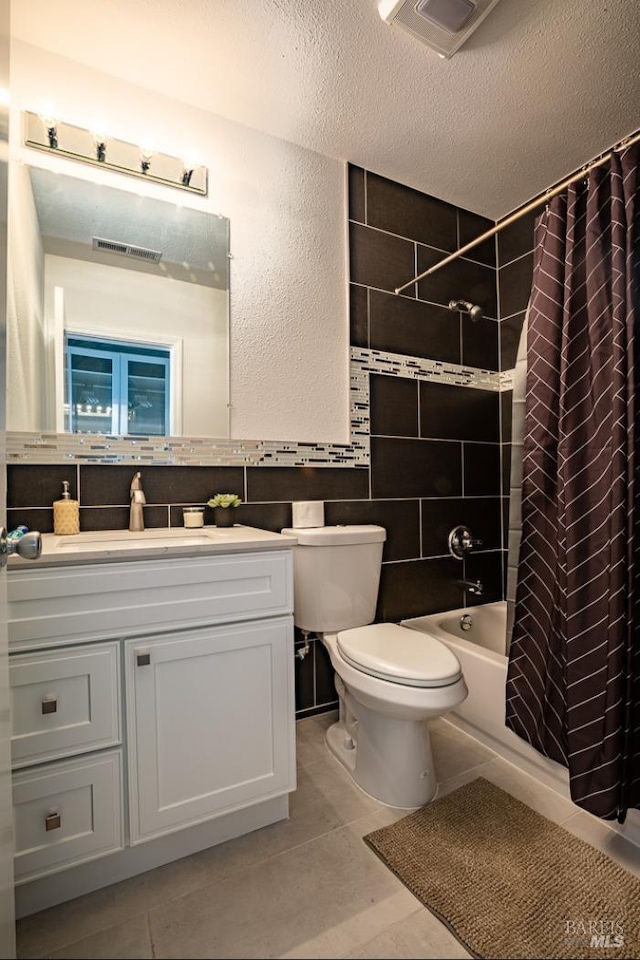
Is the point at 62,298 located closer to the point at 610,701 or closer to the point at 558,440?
the point at 558,440

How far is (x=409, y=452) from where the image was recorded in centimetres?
217

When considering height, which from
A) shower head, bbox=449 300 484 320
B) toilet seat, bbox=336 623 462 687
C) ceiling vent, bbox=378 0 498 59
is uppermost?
ceiling vent, bbox=378 0 498 59

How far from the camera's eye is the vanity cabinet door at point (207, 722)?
1107mm

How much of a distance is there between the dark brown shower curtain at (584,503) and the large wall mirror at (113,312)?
45.4 inches

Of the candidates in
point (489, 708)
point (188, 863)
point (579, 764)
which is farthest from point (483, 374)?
point (188, 863)

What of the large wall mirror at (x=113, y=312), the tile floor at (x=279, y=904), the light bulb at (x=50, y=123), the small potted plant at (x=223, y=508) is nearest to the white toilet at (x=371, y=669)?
the tile floor at (x=279, y=904)

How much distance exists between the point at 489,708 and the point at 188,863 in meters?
1.11

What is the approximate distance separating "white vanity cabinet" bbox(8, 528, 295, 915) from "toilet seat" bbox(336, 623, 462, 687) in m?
0.26

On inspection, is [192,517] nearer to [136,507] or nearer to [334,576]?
[136,507]

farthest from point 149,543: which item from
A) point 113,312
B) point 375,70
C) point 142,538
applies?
point 375,70

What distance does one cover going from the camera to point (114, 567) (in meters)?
1.08

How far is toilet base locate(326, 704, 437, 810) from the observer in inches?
55.2

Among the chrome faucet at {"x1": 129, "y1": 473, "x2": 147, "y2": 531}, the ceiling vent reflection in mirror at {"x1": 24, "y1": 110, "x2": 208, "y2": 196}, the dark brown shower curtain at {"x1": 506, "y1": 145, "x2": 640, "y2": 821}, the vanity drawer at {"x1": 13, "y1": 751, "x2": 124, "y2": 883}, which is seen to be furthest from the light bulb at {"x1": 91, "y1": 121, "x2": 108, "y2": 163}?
the vanity drawer at {"x1": 13, "y1": 751, "x2": 124, "y2": 883}

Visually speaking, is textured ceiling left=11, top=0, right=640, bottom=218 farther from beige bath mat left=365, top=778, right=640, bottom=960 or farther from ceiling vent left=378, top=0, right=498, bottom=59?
beige bath mat left=365, top=778, right=640, bottom=960
